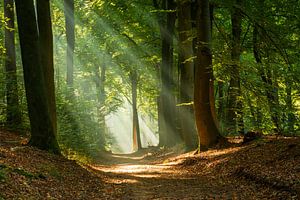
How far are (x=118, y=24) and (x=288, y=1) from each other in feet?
44.1

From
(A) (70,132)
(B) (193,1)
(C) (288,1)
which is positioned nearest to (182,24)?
(B) (193,1)

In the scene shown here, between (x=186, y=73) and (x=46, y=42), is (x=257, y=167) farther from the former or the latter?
(x=186, y=73)

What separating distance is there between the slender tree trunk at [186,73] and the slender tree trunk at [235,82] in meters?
1.97

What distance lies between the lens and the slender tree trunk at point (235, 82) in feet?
46.4

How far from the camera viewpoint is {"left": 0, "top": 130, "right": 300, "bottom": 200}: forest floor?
811 centimetres

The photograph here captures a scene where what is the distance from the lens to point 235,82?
17.8 m

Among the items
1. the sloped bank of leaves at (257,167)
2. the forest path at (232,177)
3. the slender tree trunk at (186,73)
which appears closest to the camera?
the sloped bank of leaves at (257,167)

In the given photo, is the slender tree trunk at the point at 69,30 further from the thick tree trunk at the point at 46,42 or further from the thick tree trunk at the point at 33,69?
the thick tree trunk at the point at 33,69

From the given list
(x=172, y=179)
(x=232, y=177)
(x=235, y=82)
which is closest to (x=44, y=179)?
(x=172, y=179)

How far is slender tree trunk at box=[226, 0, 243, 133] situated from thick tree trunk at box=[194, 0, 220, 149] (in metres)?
0.96

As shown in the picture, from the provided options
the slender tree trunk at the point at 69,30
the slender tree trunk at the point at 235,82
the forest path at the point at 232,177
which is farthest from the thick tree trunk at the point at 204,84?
the slender tree trunk at the point at 69,30

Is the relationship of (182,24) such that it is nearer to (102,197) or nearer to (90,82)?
(102,197)

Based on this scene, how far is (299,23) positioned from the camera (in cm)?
1570

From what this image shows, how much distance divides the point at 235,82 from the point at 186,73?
2.38m
